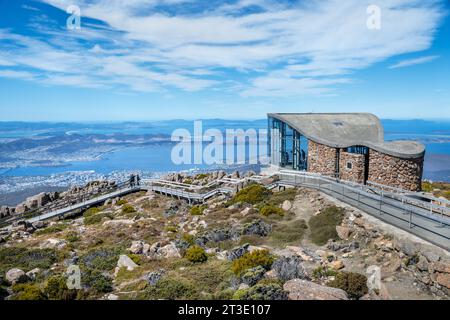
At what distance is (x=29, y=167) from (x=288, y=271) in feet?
537

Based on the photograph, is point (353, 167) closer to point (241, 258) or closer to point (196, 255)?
point (241, 258)

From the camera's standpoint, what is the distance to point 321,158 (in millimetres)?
24203

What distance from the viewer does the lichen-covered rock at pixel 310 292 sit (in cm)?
835

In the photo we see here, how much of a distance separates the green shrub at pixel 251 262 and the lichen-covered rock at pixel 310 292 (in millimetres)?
1960

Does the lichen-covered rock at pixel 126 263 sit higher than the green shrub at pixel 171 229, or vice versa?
the lichen-covered rock at pixel 126 263

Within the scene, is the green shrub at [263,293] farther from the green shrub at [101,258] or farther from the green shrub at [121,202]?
the green shrub at [121,202]

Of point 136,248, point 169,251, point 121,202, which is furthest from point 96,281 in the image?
point 121,202

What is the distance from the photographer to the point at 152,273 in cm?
1144

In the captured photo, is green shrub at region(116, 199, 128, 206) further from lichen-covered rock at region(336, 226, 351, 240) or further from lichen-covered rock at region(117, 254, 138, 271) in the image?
lichen-covered rock at region(336, 226, 351, 240)

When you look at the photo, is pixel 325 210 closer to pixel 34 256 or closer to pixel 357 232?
pixel 357 232

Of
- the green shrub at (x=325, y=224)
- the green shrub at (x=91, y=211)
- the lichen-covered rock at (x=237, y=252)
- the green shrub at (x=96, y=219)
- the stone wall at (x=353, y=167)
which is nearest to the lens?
the lichen-covered rock at (x=237, y=252)

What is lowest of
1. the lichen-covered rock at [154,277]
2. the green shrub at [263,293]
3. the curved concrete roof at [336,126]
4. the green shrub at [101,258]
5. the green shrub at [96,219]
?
the green shrub at [96,219]

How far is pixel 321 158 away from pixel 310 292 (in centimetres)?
1666

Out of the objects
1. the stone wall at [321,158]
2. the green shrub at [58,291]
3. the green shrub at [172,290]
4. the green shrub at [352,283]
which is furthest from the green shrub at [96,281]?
the stone wall at [321,158]
